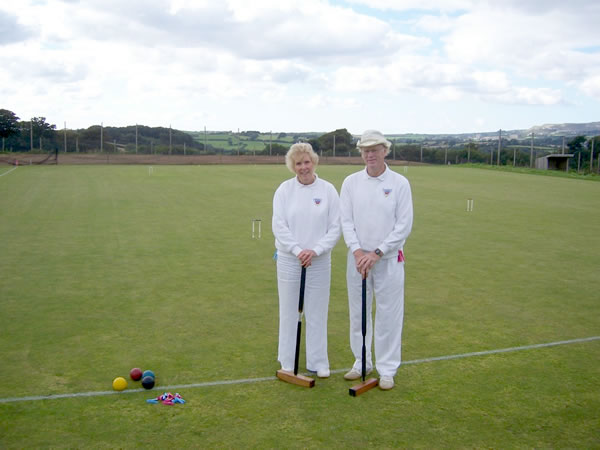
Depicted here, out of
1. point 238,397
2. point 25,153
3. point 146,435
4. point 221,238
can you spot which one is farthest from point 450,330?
point 25,153

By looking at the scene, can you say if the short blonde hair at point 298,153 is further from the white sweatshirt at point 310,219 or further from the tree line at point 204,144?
the tree line at point 204,144

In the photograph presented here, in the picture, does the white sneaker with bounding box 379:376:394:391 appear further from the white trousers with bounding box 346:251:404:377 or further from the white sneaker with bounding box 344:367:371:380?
the white sneaker with bounding box 344:367:371:380

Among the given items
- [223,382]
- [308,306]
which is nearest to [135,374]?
[223,382]

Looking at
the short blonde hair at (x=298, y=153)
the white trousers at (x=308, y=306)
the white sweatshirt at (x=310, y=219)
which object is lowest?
the white trousers at (x=308, y=306)

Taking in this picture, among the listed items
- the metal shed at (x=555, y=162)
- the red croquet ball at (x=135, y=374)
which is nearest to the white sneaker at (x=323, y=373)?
the red croquet ball at (x=135, y=374)

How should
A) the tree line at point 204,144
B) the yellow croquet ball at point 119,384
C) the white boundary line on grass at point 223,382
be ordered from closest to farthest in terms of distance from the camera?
the white boundary line on grass at point 223,382 → the yellow croquet ball at point 119,384 → the tree line at point 204,144

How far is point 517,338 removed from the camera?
19.9ft

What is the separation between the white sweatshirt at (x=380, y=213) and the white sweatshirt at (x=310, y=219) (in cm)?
15

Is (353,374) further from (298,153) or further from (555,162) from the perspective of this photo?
(555,162)

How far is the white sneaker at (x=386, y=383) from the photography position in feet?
15.6

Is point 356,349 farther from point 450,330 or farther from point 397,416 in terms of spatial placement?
point 450,330

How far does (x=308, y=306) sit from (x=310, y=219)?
0.77 metres

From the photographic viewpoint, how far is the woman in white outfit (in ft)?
15.9

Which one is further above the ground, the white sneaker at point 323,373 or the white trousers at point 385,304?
the white trousers at point 385,304
